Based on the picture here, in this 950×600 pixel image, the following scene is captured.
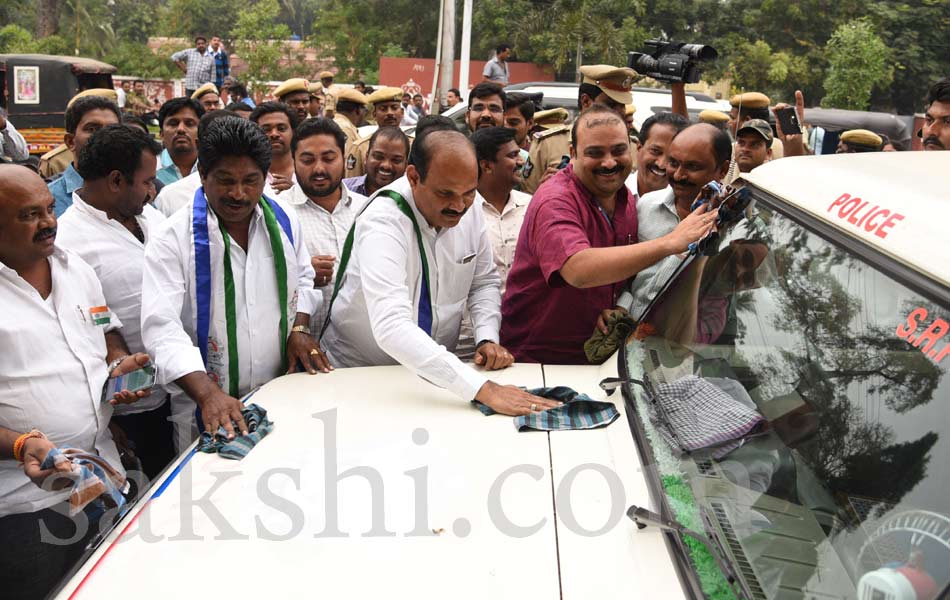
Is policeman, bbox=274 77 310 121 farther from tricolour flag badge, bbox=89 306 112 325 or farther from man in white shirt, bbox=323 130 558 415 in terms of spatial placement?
tricolour flag badge, bbox=89 306 112 325

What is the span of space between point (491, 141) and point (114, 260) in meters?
1.96

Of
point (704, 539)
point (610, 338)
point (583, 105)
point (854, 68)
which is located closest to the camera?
point (704, 539)

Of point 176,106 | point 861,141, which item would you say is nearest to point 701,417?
point 176,106

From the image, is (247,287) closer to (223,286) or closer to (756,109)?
(223,286)

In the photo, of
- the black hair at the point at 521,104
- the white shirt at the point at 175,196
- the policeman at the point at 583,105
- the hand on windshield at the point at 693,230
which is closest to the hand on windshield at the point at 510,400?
the hand on windshield at the point at 693,230

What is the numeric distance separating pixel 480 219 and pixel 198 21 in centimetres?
4188

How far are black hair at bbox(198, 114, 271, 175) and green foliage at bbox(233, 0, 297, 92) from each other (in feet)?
73.5

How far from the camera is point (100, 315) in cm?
264

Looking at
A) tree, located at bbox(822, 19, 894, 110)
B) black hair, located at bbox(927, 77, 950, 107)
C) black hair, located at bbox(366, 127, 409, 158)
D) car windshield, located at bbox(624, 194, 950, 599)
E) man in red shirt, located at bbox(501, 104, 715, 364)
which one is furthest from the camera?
tree, located at bbox(822, 19, 894, 110)

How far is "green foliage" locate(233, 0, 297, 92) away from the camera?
2733 centimetres

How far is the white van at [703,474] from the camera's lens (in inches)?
57.2

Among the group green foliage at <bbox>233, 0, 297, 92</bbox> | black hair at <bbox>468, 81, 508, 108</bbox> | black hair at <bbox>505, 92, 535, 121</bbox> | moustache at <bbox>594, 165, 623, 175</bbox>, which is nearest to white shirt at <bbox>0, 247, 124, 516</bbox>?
moustache at <bbox>594, 165, 623, 175</bbox>

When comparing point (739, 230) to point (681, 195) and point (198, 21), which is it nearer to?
point (681, 195)

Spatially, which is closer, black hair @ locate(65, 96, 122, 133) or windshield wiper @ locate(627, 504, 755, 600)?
windshield wiper @ locate(627, 504, 755, 600)
